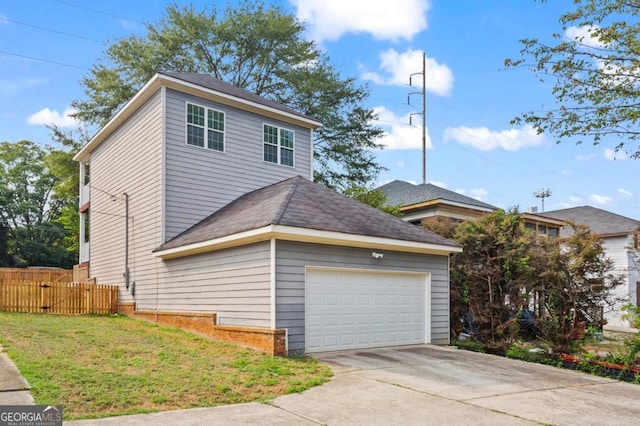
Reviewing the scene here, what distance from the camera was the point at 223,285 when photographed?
11141mm

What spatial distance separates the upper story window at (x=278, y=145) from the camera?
15.9 metres

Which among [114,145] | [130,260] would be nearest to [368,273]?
[130,260]

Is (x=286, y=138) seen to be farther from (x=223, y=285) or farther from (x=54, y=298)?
(x=54, y=298)

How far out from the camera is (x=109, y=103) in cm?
2759

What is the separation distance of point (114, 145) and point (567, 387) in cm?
1507

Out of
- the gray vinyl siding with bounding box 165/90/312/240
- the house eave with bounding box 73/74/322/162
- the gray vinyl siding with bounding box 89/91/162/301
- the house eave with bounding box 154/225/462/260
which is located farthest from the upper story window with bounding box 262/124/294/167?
the house eave with bounding box 154/225/462/260

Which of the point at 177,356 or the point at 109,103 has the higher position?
the point at 109,103

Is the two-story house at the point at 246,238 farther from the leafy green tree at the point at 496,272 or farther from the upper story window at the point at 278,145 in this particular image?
the leafy green tree at the point at 496,272

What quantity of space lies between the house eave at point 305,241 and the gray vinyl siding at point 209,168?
1503 millimetres

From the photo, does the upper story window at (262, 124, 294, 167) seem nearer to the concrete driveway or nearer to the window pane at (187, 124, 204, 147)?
the window pane at (187, 124, 204, 147)

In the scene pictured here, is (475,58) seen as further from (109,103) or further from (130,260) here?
(109,103)

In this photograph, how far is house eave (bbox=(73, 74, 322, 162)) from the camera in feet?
45.5

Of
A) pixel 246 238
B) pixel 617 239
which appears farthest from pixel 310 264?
pixel 617 239

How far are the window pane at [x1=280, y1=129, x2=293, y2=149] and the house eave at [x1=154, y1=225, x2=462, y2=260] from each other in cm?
540
